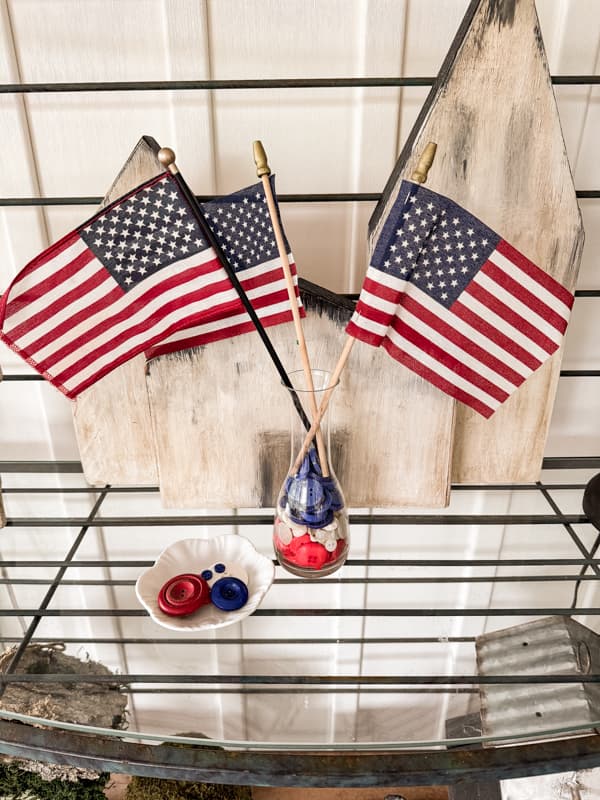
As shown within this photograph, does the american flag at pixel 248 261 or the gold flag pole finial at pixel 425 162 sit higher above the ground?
the gold flag pole finial at pixel 425 162

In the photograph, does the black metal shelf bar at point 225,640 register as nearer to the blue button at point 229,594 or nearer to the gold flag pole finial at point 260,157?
the blue button at point 229,594

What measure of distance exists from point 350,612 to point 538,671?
9.5 inches

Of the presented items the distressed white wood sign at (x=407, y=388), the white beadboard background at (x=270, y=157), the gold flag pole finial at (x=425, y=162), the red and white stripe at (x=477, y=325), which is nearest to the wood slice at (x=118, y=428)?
the distressed white wood sign at (x=407, y=388)

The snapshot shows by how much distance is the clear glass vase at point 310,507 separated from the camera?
83 cm

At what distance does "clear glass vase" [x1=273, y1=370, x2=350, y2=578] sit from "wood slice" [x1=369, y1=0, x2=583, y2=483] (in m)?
0.14

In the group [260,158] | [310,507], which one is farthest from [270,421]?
[260,158]

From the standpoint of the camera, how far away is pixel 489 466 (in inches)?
39.0

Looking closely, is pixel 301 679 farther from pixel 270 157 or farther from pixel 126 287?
pixel 270 157

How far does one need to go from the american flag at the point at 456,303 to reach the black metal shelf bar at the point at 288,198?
0.59 ft

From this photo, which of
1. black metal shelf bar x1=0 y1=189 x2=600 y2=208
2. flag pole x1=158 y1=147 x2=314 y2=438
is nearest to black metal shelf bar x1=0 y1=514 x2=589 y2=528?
flag pole x1=158 y1=147 x2=314 y2=438

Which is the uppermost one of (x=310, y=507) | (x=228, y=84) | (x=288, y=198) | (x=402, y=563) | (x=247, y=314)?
(x=228, y=84)

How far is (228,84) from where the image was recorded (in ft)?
2.68

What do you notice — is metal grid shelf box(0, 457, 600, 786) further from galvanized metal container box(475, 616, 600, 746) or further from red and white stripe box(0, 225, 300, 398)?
red and white stripe box(0, 225, 300, 398)

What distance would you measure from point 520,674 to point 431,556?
318mm
